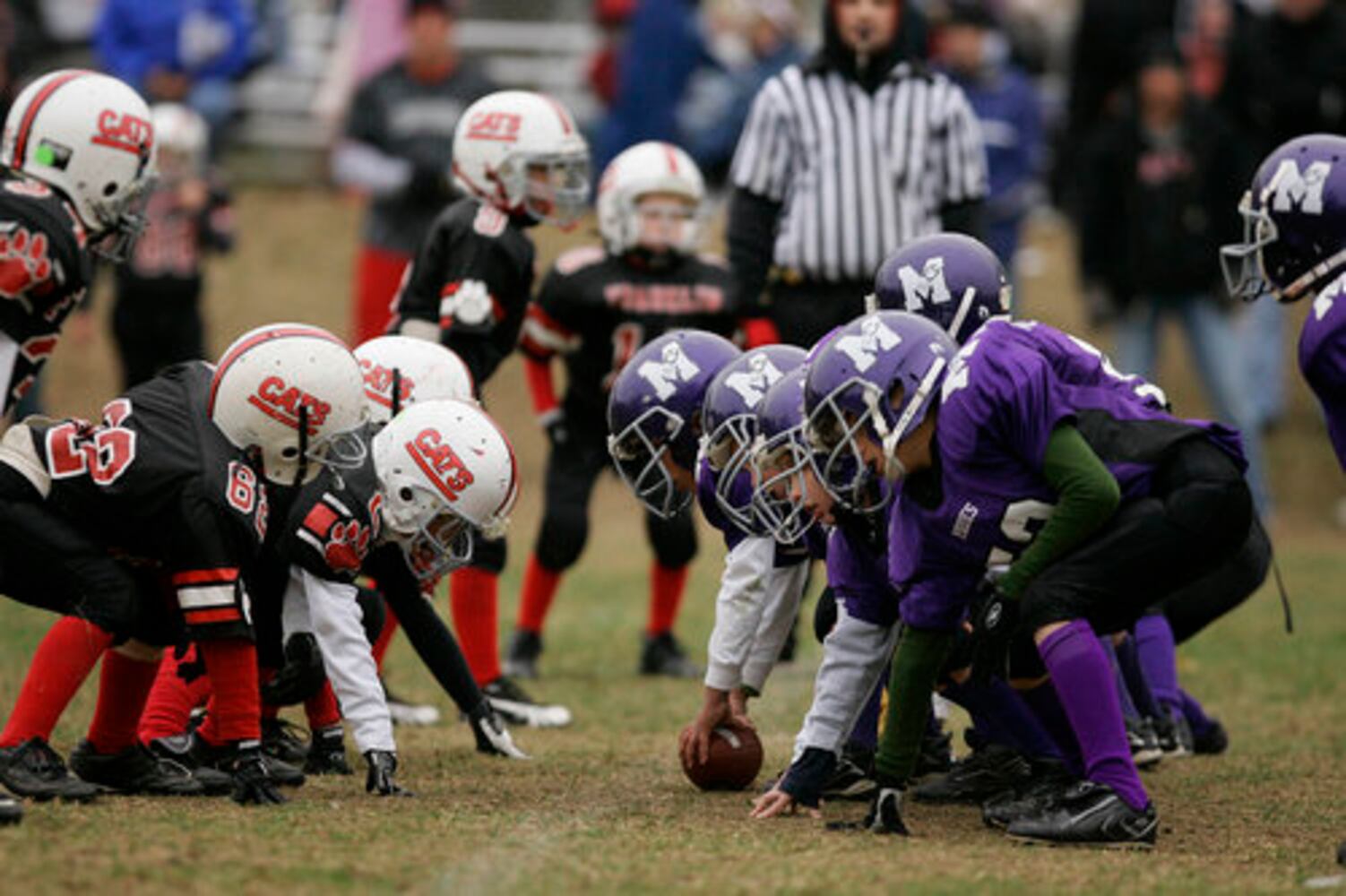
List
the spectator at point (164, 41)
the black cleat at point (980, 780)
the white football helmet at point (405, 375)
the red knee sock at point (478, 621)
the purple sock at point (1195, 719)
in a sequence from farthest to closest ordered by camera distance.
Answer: the spectator at point (164, 41), the red knee sock at point (478, 621), the purple sock at point (1195, 719), the white football helmet at point (405, 375), the black cleat at point (980, 780)

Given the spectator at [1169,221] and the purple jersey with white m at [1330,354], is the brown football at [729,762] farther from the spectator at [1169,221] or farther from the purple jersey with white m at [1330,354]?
the spectator at [1169,221]

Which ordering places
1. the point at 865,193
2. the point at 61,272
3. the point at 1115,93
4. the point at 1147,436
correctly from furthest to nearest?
the point at 1115,93
the point at 865,193
the point at 61,272
the point at 1147,436

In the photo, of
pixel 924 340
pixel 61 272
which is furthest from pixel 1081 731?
pixel 61 272

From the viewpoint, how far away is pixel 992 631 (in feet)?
19.0

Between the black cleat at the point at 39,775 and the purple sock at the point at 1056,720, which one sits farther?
the purple sock at the point at 1056,720

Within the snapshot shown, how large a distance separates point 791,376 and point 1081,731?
124 cm

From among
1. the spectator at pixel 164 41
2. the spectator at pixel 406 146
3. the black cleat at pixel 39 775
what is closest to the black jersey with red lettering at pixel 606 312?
the black cleat at pixel 39 775

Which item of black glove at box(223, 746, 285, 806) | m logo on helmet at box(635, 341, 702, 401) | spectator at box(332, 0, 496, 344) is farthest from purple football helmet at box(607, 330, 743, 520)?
spectator at box(332, 0, 496, 344)

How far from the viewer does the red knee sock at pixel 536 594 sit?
8.99 meters

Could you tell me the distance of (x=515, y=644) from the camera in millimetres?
9070

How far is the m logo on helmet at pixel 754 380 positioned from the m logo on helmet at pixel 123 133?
2082 mm

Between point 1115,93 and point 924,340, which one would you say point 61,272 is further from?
point 1115,93

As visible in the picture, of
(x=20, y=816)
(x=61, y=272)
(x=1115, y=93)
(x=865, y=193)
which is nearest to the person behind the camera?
(x=20, y=816)

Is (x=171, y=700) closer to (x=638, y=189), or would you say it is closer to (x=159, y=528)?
(x=159, y=528)
